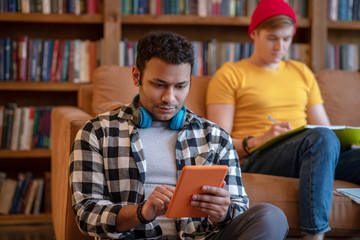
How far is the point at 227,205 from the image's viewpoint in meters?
1.08

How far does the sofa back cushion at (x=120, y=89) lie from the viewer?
1.97 metres

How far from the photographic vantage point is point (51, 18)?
2479mm

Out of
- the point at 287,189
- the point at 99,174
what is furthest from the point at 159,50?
the point at 287,189

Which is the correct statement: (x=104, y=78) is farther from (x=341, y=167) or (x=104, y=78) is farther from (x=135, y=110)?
(x=341, y=167)

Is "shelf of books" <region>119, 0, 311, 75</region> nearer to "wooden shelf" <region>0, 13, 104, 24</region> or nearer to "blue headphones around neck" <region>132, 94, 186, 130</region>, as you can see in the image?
"wooden shelf" <region>0, 13, 104, 24</region>

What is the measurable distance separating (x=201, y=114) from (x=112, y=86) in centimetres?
40

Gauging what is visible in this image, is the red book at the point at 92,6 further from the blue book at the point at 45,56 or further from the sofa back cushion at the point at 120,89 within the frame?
the sofa back cushion at the point at 120,89

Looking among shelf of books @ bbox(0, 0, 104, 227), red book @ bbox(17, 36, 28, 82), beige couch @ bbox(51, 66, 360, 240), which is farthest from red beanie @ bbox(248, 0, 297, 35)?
red book @ bbox(17, 36, 28, 82)

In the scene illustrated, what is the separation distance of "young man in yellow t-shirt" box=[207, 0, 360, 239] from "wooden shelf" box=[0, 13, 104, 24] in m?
0.86

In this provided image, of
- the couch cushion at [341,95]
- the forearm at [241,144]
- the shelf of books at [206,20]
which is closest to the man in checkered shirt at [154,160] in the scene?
the forearm at [241,144]

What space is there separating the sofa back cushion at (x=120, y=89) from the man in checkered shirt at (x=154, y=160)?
Result: 68 centimetres

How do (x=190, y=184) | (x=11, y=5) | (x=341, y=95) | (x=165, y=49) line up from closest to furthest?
(x=190, y=184)
(x=165, y=49)
(x=341, y=95)
(x=11, y=5)

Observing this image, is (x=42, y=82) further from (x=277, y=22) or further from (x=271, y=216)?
(x=271, y=216)

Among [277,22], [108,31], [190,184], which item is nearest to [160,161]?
[190,184]
